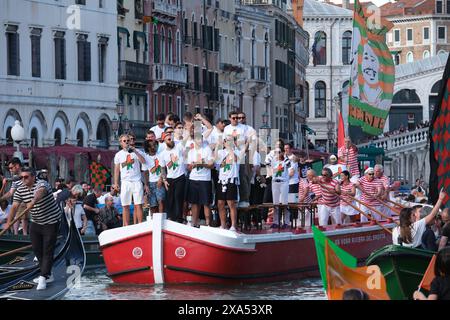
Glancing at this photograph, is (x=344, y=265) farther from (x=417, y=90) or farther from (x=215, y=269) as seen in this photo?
(x=417, y=90)

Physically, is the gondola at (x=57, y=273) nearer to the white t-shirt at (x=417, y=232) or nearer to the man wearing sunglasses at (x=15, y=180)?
the man wearing sunglasses at (x=15, y=180)

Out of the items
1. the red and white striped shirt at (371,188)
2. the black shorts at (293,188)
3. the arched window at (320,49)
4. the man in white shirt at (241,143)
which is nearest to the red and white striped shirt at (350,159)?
the red and white striped shirt at (371,188)

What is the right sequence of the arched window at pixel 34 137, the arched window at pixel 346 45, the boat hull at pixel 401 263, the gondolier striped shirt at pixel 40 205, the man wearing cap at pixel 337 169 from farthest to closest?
1. the arched window at pixel 346 45
2. the arched window at pixel 34 137
3. the man wearing cap at pixel 337 169
4. the gondolier striped shirt at pixel 40 205
5. the boat hull at pixel 401 263

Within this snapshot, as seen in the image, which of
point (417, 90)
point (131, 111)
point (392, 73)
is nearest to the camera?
point (392, 73)

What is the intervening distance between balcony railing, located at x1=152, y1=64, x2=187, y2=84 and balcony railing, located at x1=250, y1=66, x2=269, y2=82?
13.4m

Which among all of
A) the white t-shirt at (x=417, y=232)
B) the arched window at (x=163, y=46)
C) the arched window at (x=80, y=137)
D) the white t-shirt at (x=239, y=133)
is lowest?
the white t-shirt at (x=417, y=232)

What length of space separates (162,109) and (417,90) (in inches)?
2007

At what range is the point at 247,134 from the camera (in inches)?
957

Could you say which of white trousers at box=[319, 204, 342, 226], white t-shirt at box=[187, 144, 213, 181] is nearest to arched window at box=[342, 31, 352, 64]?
white trousers at box=[319, 204, 342, 226]

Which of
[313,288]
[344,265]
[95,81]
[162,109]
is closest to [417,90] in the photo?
[162,109]

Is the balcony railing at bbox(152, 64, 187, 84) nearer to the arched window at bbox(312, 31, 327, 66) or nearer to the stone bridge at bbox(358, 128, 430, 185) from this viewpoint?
the stone bridge at bbox(358, 128, 430, 185)

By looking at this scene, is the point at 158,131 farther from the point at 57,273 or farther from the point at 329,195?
the point at 57,273

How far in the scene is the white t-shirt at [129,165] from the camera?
2447 cm

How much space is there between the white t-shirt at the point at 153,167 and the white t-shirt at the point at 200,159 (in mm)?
428
